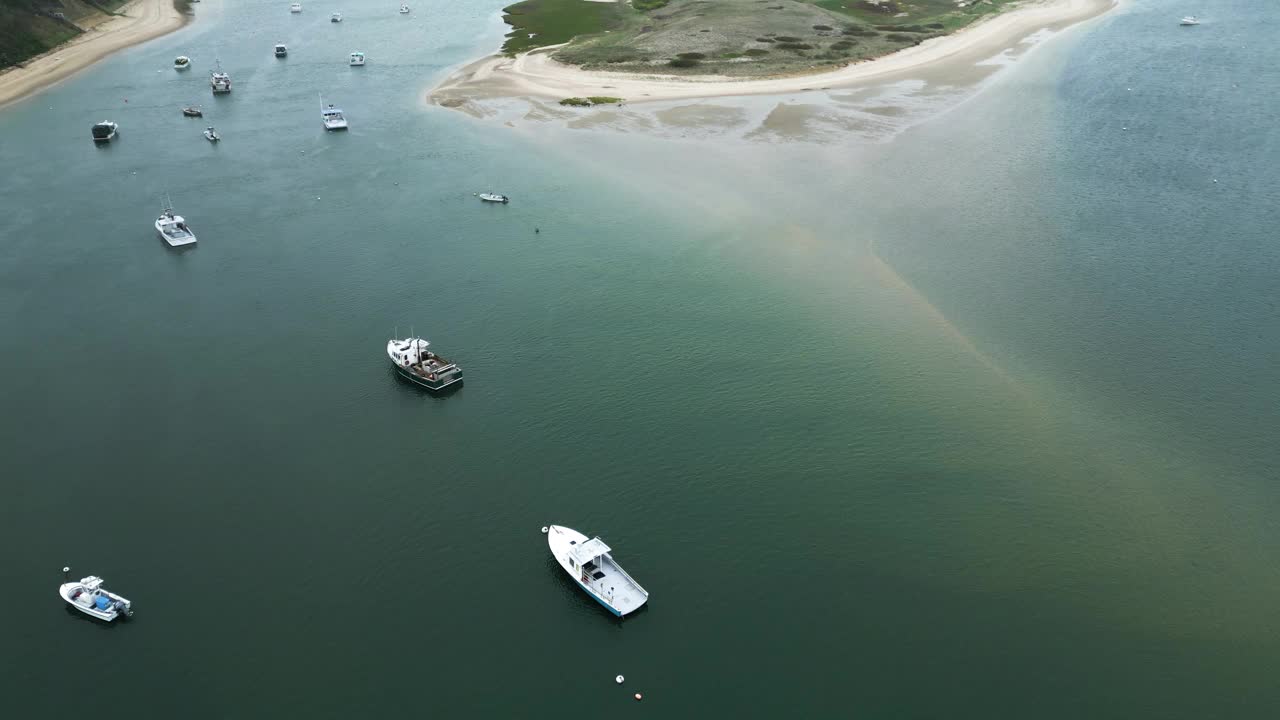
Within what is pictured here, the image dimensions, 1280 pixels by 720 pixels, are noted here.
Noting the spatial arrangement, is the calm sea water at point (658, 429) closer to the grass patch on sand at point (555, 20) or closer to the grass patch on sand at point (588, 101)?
the grass patch on sand at point (588, 101)

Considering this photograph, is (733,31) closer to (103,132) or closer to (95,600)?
(103,132)

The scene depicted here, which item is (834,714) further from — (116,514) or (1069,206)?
(1069,206)

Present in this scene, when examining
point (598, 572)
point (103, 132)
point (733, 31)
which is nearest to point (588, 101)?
point (733, 31)

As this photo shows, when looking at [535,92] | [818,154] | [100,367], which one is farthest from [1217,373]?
[535,92]

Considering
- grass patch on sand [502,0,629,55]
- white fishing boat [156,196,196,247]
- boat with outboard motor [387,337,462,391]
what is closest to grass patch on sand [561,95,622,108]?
grass patch on sand [502,0,629,55]

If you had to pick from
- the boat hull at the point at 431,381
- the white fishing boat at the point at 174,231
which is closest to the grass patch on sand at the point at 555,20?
the white fishing boat at the point at 174,231

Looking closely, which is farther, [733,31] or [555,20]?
[555,20]
